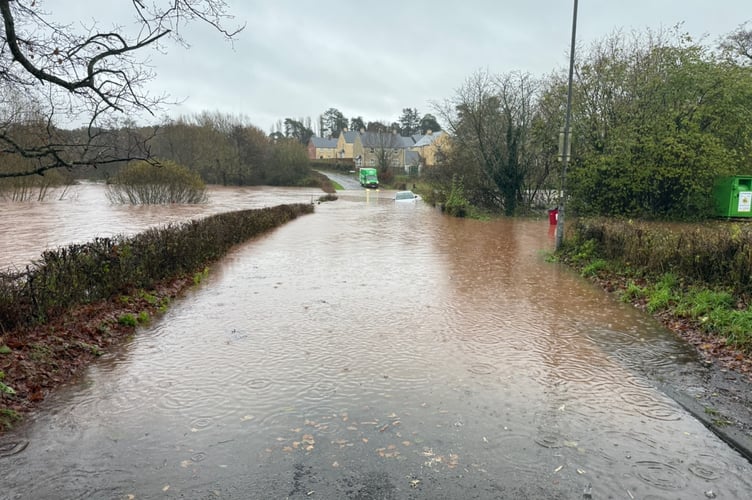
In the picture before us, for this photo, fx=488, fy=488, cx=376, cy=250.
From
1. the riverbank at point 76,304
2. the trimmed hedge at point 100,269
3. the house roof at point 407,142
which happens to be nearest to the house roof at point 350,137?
the house roof at point 407,142

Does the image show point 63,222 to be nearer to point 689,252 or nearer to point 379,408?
point 379,408

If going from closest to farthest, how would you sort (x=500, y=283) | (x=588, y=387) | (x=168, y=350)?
(x=588, y=387)
(x=168, y=350)
(x=500, y=283)

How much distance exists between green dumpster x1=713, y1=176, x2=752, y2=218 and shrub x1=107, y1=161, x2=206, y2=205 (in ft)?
106

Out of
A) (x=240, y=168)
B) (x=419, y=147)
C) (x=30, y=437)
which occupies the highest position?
(x=419, y=147)

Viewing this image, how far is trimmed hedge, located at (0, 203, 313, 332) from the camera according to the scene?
264 inches

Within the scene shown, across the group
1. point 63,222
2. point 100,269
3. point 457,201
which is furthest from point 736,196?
point 63,222

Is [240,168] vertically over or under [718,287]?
over

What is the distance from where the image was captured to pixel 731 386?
5.82m

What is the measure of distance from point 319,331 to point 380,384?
2.28m

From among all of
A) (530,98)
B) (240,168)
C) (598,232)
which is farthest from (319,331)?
(240,168)

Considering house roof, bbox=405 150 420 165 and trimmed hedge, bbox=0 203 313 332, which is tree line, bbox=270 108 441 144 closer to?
house roof, bbox=405 150 420 165

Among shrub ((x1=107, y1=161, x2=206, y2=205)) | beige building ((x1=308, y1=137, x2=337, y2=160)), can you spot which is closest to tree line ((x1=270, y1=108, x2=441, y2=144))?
beige building ((x1=308, y1=137, x2=337, y2=160))

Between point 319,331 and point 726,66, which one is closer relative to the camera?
point 319,331

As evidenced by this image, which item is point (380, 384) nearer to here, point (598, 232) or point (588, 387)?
point (588, 387)
